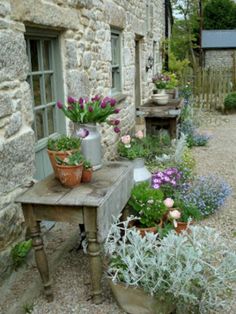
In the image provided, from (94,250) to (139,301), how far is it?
464 millimetres

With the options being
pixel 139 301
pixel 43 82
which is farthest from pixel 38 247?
pixel 43 82

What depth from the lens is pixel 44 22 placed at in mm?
3225

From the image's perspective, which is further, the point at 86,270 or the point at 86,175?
the point at 86,270

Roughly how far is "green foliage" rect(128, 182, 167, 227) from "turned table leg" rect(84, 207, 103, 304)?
0.83 metres

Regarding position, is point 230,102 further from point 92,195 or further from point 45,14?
point 92,195

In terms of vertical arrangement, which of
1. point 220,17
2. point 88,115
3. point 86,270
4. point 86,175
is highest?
point 220,17

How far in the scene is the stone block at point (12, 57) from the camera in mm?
2600

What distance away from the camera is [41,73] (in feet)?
11.6

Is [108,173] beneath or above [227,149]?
above

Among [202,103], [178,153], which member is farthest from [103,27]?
[202,103]

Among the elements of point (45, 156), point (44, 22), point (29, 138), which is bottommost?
point (45, 156)

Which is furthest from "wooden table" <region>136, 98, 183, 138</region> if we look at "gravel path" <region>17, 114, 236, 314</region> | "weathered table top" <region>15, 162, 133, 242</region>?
"weathered table top" <region>15, 162, 133, 242</region>

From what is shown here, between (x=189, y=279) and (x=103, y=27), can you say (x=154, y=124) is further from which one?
(x=189, y=279)

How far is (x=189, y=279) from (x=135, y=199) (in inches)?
42.5
